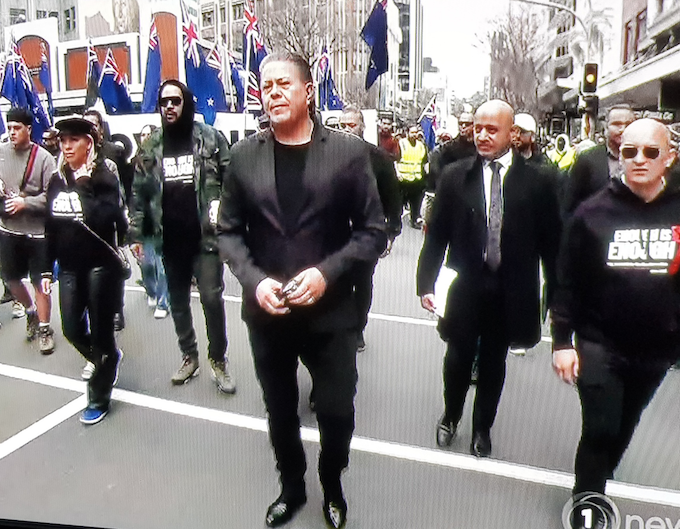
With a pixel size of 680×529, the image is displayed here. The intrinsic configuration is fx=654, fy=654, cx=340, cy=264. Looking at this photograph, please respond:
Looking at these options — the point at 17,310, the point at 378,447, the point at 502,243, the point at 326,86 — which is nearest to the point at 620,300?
the point at 502,243

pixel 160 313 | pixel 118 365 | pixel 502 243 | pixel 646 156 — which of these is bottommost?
pixel 118 365

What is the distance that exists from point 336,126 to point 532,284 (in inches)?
27.0

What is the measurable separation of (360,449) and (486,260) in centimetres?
63

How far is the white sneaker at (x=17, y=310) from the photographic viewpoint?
2.49 m

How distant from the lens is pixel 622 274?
141 centimetres

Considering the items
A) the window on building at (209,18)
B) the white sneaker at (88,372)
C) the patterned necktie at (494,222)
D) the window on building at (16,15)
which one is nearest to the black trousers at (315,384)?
the patterned necktie at (494,222)

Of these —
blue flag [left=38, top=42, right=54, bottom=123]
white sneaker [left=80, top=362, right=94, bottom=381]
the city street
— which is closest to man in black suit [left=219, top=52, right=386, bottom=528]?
the city street

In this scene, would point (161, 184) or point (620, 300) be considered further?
point (161, 184)

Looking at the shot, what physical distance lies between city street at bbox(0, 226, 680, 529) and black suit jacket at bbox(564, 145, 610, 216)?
0.47 meters

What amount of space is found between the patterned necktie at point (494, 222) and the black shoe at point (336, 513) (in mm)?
757

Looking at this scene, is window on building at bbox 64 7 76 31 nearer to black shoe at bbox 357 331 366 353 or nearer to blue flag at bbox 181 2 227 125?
blue flag at bbox 181 2 227 125

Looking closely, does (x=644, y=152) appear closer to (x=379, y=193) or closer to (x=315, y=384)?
(x=379, y=193)

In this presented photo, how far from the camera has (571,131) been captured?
1.49 metres

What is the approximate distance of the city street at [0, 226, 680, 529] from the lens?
156 cm
